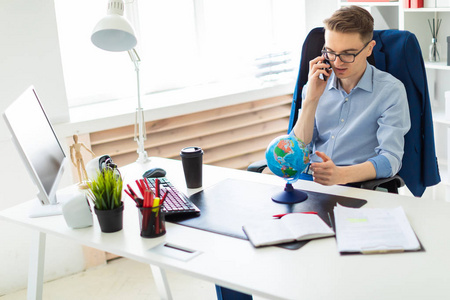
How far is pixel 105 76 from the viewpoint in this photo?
3553 mm

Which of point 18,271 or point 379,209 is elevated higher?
point 379,209

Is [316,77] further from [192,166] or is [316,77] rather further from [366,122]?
[192,166]

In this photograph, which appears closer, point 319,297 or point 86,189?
point 319,297

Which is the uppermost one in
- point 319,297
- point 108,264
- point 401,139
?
point 401,139

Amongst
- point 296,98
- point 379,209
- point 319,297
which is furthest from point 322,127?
point 319,297

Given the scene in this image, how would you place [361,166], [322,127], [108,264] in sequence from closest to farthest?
[361,166], [322,127], [108,264]

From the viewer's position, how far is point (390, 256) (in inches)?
60.5

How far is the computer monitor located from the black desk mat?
0.44m

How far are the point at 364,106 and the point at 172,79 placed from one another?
177cm

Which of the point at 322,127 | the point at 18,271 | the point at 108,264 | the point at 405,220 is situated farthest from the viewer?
the point at 108,264

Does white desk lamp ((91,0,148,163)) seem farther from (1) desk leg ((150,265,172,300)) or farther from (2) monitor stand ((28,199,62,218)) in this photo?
(1) desk leg ((150,265,172,300))

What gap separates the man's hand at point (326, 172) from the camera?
78.5 inches

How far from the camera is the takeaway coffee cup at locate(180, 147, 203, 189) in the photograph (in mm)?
2127

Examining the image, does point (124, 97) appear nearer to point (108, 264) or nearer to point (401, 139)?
point (108, 264)
